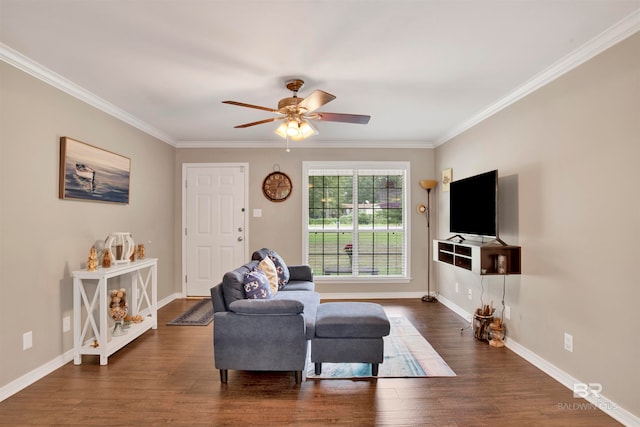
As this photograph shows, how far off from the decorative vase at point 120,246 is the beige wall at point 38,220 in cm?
17

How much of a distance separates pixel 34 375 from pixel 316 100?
307cm

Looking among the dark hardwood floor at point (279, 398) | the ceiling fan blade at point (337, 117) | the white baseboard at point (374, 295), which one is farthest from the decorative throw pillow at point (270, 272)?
the white baseboard at point (374, 295)

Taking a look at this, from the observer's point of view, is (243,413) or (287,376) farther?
(287,376)

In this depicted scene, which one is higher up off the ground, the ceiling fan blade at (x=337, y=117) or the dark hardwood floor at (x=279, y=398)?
the ceiling fan blade at (x=337, y=117)

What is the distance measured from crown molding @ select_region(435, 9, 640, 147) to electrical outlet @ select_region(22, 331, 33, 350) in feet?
15.0

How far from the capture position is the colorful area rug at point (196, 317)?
408cm

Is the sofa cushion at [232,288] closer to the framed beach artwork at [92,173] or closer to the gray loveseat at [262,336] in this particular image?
the gray loveseat at [262,336]

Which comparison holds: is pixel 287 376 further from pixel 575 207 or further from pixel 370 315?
pixel 575 207

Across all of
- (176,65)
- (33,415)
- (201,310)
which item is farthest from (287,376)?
(176,65)

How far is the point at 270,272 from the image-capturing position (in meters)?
3.62

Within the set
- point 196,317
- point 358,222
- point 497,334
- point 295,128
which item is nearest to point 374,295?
point 358,222

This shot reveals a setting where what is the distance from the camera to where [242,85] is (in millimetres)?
3074

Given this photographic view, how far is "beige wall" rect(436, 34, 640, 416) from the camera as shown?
2.12m

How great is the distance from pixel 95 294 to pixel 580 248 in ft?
13.2
